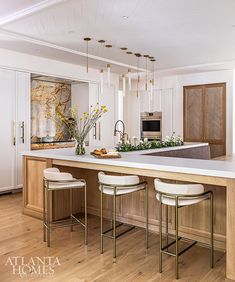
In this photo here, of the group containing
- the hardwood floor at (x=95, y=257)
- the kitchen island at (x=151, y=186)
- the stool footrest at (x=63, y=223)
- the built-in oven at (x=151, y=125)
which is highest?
the built-in oven at (x=151, y=125)

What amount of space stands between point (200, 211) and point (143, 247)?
2.28 ft

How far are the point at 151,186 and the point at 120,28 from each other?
93.1 inches

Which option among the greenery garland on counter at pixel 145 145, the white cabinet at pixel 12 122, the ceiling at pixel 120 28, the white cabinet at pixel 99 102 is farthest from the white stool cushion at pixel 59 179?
the white cabinet at pixel 99 102

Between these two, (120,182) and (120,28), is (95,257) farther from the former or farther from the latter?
(120,28)

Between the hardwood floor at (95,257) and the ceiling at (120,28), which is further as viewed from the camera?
the ceiling at (120,28)

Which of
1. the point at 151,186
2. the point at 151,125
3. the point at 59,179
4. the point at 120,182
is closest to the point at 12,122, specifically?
the point at 59,179

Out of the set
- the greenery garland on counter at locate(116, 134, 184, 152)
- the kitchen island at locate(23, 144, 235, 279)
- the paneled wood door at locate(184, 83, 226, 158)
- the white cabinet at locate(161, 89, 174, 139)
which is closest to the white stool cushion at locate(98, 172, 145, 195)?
the kitchen island at locate(23, 144, 235, 279)

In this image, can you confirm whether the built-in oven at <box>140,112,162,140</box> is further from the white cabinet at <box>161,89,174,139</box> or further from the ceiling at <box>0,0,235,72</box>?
the ceiling at <box>0,0,235,72</box>

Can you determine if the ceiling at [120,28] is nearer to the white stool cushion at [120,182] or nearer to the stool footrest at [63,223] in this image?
the white stool cushion at [120,182]

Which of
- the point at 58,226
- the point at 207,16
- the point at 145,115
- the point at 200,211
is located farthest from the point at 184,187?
the point at 145,115

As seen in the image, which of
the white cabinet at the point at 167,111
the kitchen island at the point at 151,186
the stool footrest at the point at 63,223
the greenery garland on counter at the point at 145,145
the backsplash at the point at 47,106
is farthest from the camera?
the white cabinet at the point at 167,111

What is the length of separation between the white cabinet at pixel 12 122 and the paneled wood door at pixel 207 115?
417 cm

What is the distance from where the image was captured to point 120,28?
420 cm

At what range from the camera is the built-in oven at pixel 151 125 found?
8203mm
